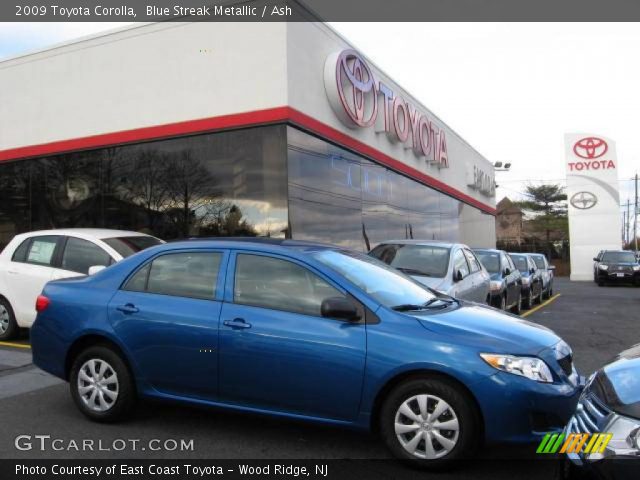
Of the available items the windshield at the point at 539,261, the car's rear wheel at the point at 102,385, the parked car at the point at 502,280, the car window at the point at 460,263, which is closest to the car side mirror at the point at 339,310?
the car's rear wheel at the point at 102,385

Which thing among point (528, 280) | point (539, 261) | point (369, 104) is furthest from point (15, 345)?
point (539, 261)

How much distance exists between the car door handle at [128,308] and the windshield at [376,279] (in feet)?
4.93

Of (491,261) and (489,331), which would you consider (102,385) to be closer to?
(489,331)

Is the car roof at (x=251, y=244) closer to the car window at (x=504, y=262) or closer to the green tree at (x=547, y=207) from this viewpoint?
the car window at (x=504, y=262)

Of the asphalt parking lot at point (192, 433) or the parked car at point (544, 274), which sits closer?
the asphalt parking lot at point (192, 433)

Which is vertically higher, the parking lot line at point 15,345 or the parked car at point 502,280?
the parked car at point 502,280

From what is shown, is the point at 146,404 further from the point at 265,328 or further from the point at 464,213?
the point at 464,213

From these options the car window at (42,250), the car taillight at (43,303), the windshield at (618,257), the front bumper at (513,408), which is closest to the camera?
the front bumper at (513,408)

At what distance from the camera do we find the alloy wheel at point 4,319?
860 centimetres

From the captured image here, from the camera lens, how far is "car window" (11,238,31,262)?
870 cm

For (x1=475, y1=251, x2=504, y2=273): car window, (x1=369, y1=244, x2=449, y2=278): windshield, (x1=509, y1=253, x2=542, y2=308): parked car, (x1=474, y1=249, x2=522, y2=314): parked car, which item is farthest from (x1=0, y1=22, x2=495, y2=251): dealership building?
(x1=509, y1=253, x2=542, y2=308): parked car

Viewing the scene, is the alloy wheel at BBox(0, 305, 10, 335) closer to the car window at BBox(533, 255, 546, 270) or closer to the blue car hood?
the blue car hood

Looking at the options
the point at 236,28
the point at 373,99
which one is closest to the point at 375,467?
the point at 236,28

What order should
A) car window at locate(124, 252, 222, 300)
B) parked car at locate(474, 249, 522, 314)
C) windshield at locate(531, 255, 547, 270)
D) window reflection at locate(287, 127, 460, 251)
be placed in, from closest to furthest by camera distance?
car window at locate(124, 252, 222, 300)
parked car at locate(474, 249, 522, 314)
window reflection at locate(287, 127, 460, 251)
windshield at locate(531, 255, 547, 270)
